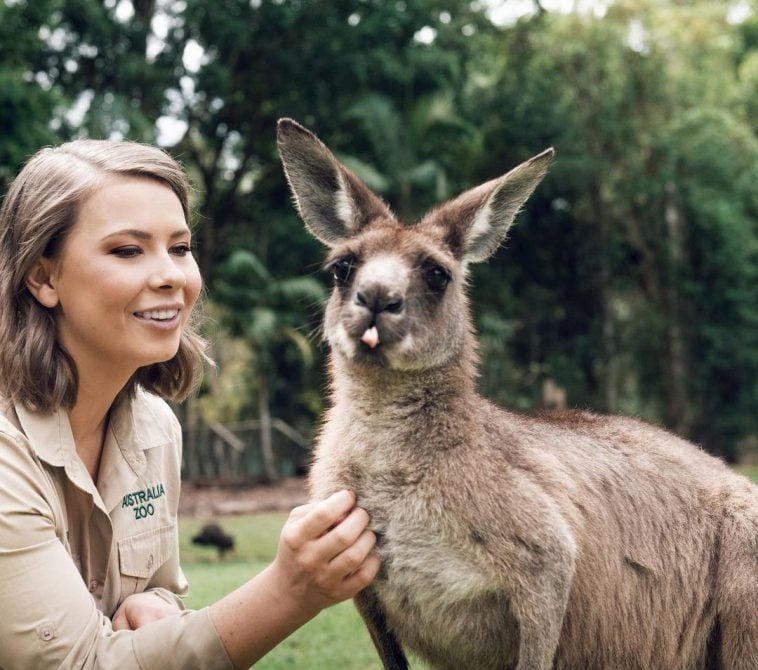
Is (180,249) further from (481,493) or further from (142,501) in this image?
(481,493)

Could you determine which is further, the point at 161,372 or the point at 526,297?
the point at 526,297

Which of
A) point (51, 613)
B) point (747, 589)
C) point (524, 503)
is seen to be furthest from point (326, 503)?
point (747, 589)

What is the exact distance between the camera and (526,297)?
2839cm

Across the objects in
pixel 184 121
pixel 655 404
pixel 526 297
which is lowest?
pixel 655 404

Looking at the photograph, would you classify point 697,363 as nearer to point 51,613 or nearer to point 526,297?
point 526,297

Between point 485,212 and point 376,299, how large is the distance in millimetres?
598

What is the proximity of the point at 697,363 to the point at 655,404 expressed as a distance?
1.68 meters

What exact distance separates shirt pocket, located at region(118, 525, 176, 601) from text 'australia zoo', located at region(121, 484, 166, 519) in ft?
0.21

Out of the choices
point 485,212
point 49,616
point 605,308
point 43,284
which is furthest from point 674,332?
point 49,616

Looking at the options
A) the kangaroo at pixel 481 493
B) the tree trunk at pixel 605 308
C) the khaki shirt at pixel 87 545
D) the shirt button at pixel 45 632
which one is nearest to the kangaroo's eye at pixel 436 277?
the kangaroo at pixel 481 493

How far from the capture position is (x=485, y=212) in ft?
11.1

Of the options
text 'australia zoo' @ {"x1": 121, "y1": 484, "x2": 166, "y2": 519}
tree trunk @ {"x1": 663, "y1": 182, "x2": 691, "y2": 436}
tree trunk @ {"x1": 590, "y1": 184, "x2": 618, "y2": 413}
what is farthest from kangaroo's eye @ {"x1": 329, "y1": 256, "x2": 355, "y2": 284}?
tree trunk @ {"x1": 590, "y1": 184, "x2": 618, "y2": 413}

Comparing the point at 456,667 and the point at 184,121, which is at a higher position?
the point at 184,121

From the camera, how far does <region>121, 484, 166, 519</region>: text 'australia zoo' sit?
3375mm
